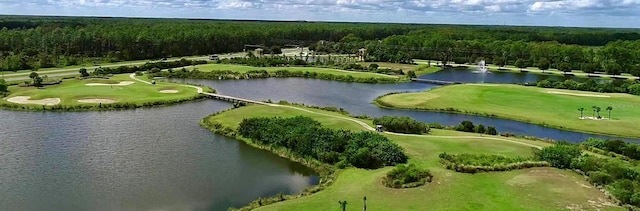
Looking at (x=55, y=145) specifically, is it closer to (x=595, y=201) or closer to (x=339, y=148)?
(x=339, y=148)

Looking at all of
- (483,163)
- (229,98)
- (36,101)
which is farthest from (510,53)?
(36,101)

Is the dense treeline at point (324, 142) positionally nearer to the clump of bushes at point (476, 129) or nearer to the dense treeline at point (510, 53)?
the clump of bushes at point (476, 129)

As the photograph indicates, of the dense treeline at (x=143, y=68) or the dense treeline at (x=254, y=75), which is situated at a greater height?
the dense treeline at (x=143, y=68)

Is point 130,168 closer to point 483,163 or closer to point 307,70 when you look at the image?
point 483,163

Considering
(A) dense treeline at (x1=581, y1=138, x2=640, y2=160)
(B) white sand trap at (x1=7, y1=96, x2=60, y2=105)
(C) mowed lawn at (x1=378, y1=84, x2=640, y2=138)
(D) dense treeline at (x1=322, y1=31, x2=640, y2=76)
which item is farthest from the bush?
(D) dense treeline at (x1=322, y1=31, x2=640, y2=76)

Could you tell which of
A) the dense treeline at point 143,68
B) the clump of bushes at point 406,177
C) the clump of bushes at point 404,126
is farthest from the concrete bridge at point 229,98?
the clump of bushes at point 406,177

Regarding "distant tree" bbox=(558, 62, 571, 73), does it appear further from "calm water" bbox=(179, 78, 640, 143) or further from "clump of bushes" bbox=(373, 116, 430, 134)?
"clump of bushes" bbox=(373, 116, 430, 134)

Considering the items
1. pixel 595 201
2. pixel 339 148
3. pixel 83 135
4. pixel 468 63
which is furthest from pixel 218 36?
pixel 595 201
